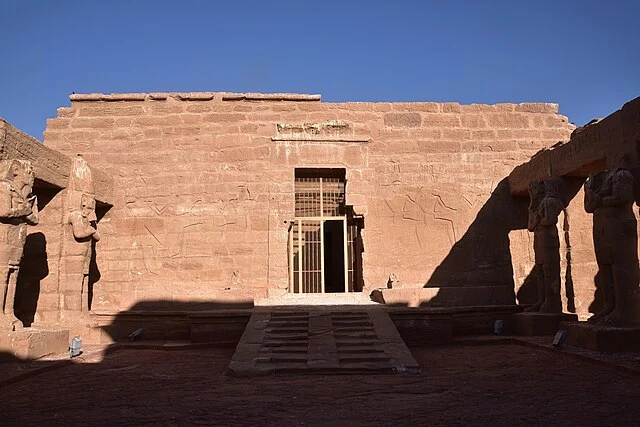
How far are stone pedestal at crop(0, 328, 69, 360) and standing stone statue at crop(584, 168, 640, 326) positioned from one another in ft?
24.5

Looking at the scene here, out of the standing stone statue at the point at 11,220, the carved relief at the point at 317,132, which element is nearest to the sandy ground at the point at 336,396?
the standing stone statue at the point at 11,220

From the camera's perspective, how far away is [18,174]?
7430 millimetres

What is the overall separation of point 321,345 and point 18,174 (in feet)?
15.2

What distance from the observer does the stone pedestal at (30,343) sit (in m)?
6.90

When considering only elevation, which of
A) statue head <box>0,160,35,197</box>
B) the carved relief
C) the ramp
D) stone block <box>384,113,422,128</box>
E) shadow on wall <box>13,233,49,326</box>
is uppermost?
stone block <box>384,113,422,128</box>

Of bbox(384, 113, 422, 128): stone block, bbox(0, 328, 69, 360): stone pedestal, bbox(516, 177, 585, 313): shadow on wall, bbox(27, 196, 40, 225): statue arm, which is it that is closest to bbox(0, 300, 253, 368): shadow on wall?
bbox(0, 328, 69, 360): stone pedestal

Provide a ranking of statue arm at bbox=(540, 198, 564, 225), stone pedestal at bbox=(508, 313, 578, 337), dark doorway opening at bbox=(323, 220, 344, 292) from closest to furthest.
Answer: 1. stone pedestal at bbox=(508, 313, 578, 337)
2. statue arm at bbox=(540, 198, 564, 225)
3. dark doorway opening at bbox=(323, 220, 344, 292)

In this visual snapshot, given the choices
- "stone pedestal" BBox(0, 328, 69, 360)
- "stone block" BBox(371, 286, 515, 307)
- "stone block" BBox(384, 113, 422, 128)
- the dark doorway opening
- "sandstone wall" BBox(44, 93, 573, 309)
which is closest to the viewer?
"stone pedestal" BBox(0, 328, 69, 360)

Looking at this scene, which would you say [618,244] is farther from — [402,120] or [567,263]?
[402,120]

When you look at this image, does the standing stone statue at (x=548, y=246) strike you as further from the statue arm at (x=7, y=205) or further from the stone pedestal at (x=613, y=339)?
the statue arm at (x=7, y=205)

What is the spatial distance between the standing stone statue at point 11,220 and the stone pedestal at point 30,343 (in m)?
0.25

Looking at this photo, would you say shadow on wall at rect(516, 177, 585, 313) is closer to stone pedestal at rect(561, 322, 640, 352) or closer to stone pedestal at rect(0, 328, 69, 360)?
stone pedestal at rect(561, 322, 640, 352)

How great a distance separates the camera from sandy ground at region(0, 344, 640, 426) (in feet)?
14.3

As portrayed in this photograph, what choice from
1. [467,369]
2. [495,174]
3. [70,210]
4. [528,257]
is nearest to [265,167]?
[70,210]
